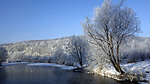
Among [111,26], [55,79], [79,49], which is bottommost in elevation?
[55,79]

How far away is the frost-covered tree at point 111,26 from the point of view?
15.1 m

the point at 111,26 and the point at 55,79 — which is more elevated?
the point at 111,26

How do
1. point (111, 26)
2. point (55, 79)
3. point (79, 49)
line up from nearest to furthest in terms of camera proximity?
point (111, 26), point (55, 79), point (79, 49)

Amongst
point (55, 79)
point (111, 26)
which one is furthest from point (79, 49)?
point (111, 26)

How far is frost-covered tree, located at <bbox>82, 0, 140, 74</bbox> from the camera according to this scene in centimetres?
1514

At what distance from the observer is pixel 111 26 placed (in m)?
15.3

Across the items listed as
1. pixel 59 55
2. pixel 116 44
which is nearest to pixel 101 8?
pixel 116 44

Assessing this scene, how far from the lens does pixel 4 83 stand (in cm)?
1564

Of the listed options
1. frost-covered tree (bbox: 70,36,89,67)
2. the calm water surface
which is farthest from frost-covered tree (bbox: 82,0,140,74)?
frost-covered tree (bbox: 70,36,89,67)

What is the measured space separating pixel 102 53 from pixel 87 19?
203 inches

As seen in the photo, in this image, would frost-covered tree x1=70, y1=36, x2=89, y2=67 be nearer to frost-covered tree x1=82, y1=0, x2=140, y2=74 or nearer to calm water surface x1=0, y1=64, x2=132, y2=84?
Answer: calm water surface x1=0, y1=64, x2=132, y2=84

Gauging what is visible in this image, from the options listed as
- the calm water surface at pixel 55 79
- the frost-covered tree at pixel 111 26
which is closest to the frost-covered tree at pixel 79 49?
the calm water surface at pixel 55 79

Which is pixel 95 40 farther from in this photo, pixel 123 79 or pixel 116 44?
pixel 123 79

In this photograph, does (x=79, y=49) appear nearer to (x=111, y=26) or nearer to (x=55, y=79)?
(x=55, y=79)
